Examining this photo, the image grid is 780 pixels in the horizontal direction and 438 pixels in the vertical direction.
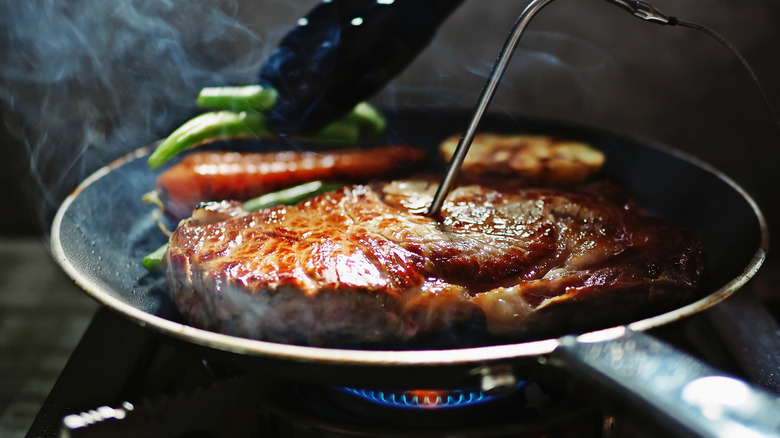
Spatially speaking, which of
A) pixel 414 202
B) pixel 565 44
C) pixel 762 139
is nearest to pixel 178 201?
pixel 414 202

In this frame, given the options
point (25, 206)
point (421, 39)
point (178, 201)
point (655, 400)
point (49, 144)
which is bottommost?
point (25, 206)

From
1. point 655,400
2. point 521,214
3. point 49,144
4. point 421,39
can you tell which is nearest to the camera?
point 655,400

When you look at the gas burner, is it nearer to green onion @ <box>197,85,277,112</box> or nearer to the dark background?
green onion @ <box>197,85,277,112</box>

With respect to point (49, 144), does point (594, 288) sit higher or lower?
higher

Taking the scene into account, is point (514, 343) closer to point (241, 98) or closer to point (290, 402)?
point (290, 402)

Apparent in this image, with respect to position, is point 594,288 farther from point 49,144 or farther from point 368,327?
point 49,144

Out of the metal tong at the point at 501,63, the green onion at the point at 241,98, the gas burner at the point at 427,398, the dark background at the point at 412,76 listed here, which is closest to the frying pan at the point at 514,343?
the gas burner at the point at 427,398

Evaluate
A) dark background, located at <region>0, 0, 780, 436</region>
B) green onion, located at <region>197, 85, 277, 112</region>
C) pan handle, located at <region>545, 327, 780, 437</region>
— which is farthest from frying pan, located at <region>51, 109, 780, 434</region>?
dark background, located at <region>0, 0, 780, 436</region>
